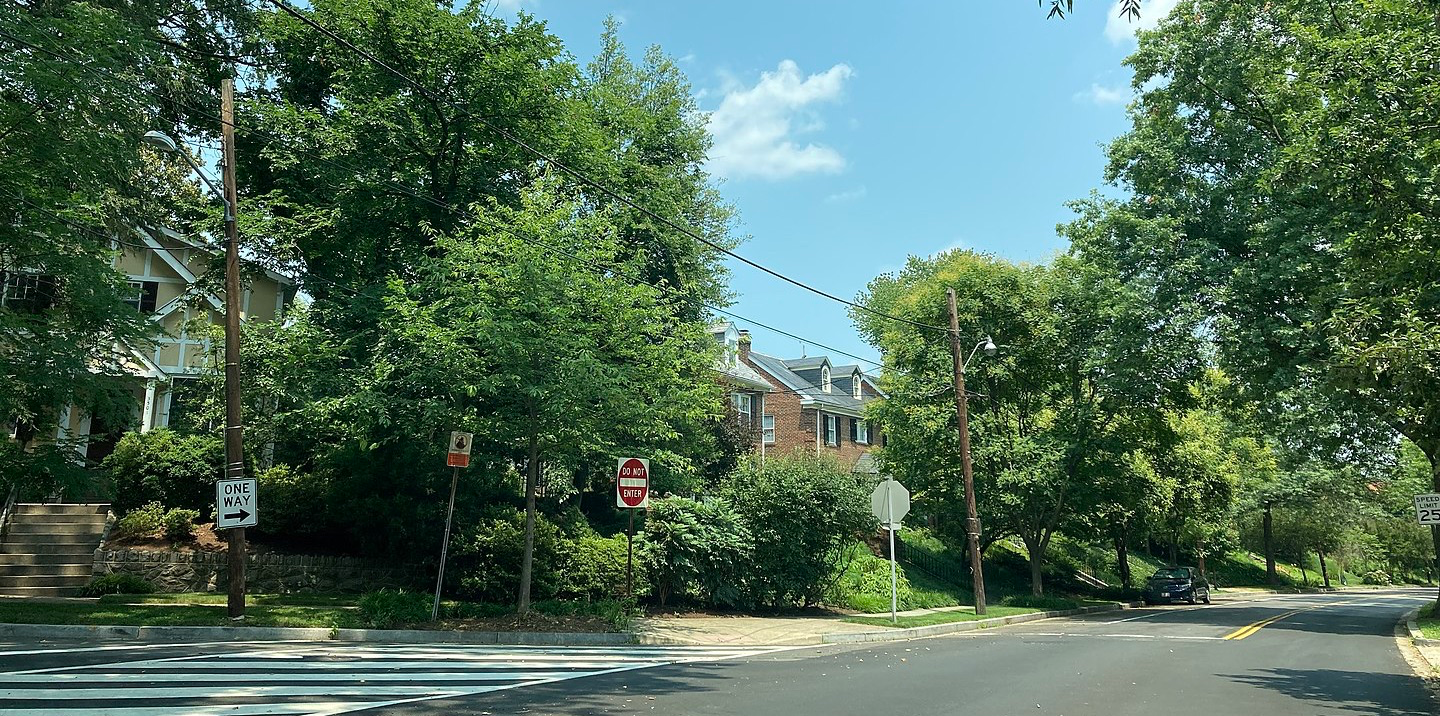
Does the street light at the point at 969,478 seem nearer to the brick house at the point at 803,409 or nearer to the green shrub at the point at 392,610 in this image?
the green shrub at the point at 392,610

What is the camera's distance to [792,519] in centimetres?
2073

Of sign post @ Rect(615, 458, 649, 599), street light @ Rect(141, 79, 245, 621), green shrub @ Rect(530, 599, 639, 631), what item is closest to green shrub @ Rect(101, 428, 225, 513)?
street light @ Rect(141, 79, 245, 621)

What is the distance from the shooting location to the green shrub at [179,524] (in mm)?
18547

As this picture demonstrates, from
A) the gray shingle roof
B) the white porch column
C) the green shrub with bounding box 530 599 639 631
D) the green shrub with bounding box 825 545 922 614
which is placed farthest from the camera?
the gray shingle roof

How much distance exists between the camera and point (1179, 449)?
3462 centimetres

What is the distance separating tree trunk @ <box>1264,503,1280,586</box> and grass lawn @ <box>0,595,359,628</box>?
51.9 meters

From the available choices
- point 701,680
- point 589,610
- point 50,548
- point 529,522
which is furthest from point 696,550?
point 50,548

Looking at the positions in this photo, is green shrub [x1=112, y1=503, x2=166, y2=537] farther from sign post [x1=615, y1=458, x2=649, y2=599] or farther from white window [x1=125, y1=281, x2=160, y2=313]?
sign post [x1=615, y1=458, x2=649, y2=599]

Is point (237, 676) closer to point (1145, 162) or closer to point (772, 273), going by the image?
point (772, 273)

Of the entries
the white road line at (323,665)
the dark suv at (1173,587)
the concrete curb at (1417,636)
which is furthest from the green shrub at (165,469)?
the dark suv at (1173,587)

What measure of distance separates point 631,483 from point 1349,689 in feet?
36.3

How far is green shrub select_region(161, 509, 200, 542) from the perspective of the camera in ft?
60.8

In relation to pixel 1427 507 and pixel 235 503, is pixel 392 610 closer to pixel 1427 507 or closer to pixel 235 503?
pixel 235 503

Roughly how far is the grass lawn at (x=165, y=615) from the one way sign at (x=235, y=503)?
1507mm
